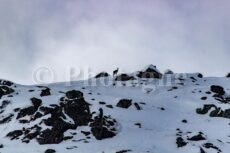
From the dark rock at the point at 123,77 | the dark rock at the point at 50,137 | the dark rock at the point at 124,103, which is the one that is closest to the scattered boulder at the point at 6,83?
the dark rock at the point at 123,77

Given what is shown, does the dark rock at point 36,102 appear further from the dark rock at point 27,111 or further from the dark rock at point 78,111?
the dark rock at point 78,111

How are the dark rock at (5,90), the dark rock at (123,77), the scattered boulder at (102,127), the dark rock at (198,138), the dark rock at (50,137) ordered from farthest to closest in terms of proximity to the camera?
the dark rock at (123,77) → the dark rock at (5,90) → the scattered boulder at (102,127) → the dark rock at (50,137) → the dark rock at (198,138)

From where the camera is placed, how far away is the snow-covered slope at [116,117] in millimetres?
73625

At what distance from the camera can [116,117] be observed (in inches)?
3280

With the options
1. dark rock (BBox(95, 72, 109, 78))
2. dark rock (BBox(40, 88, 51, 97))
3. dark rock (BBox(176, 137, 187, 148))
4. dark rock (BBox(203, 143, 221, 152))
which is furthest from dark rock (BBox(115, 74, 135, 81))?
dark rock (BBox(203, 143, 221, 152))

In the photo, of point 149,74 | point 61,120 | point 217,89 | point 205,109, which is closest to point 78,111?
point 61,120

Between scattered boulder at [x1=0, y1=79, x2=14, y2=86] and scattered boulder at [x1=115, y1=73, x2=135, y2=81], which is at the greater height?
scattered boulder at [x1=115, y1=73, x2=135, y2=81]

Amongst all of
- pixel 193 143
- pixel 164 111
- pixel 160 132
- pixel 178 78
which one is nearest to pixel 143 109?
pixel 164 111

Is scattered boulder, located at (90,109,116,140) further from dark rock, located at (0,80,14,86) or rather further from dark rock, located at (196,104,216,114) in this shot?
dark rock, located at (0,80,14,86)

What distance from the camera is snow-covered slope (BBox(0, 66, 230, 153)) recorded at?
73.6 meters

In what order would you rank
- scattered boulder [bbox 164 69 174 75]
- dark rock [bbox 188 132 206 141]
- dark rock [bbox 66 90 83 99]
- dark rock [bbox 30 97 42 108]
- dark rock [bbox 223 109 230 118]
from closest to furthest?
1. dark rock [bbox 188 132 206 141]
2. dark rock [bbox 223 109 230 118]
3. dark rock [bbox 30 97 42 108]
4. dark rock [bbox 66 90 83 99]
5. scattered boulder [bbox 164 69 174 75]

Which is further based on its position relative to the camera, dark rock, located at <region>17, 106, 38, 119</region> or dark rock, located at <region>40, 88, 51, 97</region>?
dark rock, located at <region>40, 88, 51, 97</region>

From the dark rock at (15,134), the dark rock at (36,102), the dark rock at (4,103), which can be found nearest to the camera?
the dark rock at (15,134)

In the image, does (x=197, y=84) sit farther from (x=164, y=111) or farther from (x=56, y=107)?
(x=56, y=107)
